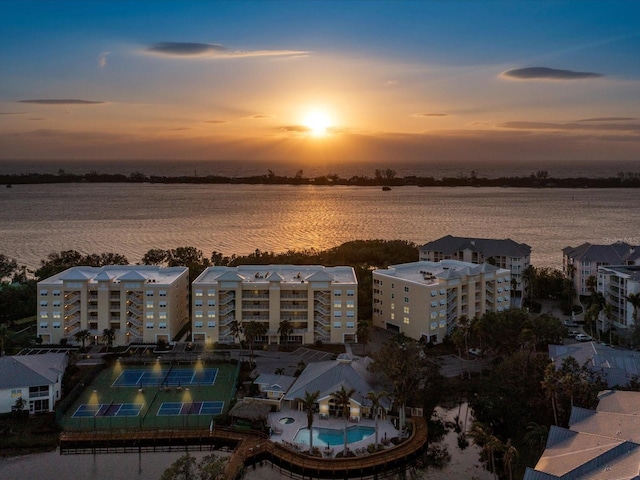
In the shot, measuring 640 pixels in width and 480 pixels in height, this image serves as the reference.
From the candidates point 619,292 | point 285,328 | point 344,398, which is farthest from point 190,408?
point 619,292

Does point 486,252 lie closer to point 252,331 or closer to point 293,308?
point 293,308

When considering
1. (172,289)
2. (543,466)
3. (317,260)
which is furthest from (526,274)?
(543,466)

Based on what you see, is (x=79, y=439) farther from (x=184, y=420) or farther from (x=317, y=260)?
(x=317, y=260)

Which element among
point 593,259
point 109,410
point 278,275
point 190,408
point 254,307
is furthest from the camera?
point 593,259

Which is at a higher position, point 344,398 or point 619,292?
point 619,292

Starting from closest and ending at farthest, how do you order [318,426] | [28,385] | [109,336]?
[318,426], [28,385], [109,336]

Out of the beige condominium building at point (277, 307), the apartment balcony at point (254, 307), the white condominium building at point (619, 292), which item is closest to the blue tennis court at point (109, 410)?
the beige condominium building at point (277, 307)
